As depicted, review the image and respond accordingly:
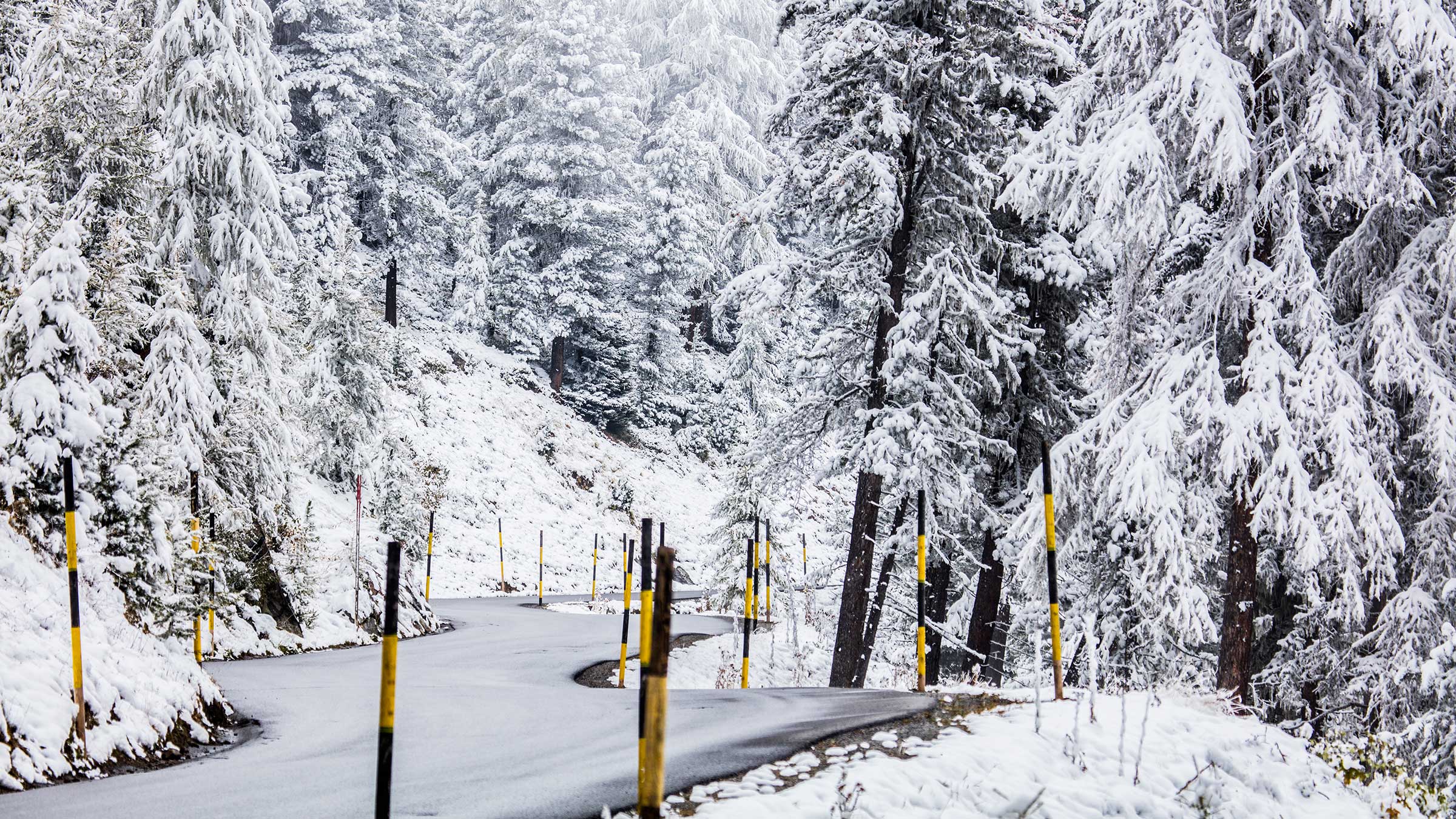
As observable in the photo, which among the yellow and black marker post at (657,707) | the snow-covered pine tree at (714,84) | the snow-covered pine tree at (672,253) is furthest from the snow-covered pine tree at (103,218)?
the snow-covered pine tree at (714,84)

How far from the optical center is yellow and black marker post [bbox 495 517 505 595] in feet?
96.5

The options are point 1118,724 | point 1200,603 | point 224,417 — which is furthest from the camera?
point 224,417

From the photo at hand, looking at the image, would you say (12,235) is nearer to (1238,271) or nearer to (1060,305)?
(1238,271)

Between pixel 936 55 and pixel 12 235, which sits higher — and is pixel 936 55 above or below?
above

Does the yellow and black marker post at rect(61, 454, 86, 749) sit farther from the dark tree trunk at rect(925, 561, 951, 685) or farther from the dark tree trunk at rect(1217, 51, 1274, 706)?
the dark tree trunk at rect(925, 561, 951, 685)

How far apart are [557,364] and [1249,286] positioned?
36908mm

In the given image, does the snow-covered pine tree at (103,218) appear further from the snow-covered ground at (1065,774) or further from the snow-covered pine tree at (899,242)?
the snow-covered pine tree at (899,242)

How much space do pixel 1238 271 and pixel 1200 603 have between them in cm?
341

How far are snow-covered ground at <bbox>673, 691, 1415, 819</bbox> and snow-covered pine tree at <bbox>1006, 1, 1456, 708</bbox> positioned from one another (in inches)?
80.3

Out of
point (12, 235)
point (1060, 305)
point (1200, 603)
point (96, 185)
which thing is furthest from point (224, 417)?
point (1200, 603)

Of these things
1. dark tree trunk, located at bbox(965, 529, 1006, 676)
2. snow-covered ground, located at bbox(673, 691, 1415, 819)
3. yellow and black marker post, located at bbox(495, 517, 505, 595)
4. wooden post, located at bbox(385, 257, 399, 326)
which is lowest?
yellow and black marker post, located at bbox(495, 517, 505, 595)

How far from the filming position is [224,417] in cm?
1750

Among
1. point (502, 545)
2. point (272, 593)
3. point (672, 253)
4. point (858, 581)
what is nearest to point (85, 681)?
point (858, 581)

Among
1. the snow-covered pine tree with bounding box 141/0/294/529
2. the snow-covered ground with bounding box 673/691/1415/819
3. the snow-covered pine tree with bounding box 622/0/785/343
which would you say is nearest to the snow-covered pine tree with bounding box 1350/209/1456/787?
the snow-covered ground with bounding box 673/691/1415/819
